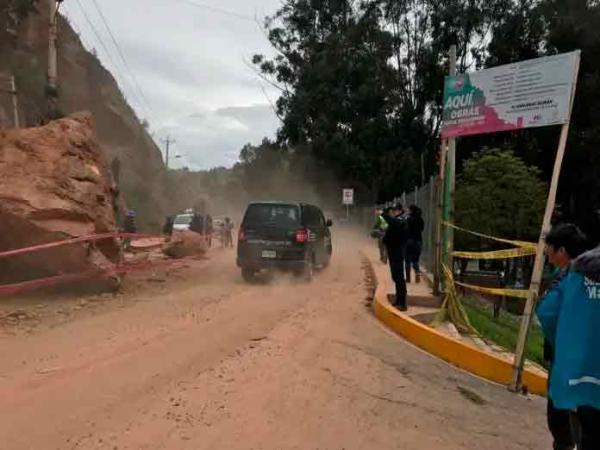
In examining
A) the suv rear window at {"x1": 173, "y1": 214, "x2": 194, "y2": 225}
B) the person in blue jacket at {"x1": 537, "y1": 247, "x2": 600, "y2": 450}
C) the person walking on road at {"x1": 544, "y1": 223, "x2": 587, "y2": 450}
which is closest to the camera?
the person in blue jacket at {"x1": 537, "y1": 247, "x2": 600, "y2": 450}

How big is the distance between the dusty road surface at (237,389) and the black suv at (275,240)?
4854 millimetres

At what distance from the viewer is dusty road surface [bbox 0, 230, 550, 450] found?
522cm

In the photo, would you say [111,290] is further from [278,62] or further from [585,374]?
[278,62]

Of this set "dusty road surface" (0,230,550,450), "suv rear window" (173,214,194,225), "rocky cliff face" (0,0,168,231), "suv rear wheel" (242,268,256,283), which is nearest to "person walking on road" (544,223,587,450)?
"dusty road surface" (0,230,550,450)

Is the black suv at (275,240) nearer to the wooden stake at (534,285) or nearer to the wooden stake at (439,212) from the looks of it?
the wooden stake at (439,212)

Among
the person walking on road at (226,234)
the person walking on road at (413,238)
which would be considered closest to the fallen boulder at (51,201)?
the person walking on road at (413,238)

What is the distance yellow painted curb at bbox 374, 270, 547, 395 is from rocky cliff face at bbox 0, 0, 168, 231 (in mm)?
31288

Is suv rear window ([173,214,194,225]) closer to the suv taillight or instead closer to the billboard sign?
the suv taillight

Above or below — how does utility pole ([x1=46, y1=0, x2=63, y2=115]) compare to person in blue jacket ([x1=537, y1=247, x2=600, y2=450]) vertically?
above

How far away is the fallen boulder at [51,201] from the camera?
1180 centimetres

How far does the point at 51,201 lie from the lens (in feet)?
39.5

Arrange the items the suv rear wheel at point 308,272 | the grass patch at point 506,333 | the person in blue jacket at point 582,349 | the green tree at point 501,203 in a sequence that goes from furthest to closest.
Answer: the green tree at point 501,203, the suv rear wheel at point 308,272, the grass patch at point 506,333, the person in blue jacket at point 582,349

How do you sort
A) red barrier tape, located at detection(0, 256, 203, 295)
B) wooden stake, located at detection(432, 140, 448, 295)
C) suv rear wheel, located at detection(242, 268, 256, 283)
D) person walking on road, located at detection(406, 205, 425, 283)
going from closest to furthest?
wooden stake, located at detection(432, 140, 448, 295) < red barrier tape, located at detection(0, 256, 203, 295) < person walking on road, located at detection(406, 205, 425, 283) < suv rear wheel, located at detection(242, 268, 256, 283)

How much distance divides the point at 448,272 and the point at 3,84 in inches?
1369
